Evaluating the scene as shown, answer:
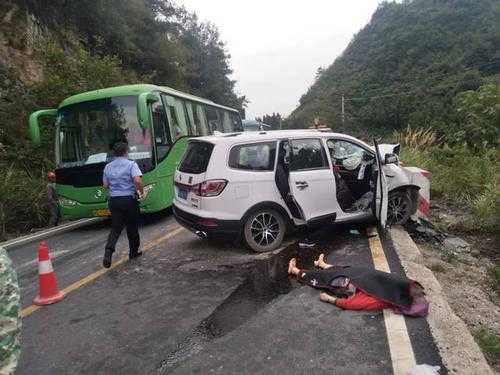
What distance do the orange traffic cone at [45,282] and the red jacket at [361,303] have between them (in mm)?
3213

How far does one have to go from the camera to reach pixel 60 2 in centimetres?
1947

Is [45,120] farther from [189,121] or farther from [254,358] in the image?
[254,358]

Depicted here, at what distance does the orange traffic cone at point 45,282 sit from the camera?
204 inches

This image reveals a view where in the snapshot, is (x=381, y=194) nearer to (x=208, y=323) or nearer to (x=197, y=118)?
(x=208, y=323)

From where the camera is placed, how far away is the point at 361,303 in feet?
14.5

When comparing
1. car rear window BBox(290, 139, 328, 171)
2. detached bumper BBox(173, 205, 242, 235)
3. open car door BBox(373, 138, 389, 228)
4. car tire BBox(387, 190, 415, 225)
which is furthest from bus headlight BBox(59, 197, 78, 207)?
car tire BBox(387, 190, 415, 225)

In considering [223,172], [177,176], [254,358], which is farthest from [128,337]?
[177,176]

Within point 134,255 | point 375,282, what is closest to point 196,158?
point 134,255

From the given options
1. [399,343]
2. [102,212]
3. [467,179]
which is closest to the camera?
[399,343]

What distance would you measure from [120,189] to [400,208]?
4466 mm

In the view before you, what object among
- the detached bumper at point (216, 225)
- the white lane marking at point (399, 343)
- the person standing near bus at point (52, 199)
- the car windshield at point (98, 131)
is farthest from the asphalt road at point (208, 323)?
the person standing near bus at point (52, 199)

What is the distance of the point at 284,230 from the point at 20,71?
523 inches

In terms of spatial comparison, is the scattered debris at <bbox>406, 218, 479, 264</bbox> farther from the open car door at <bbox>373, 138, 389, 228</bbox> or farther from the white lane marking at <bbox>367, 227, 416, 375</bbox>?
the white lane marking at <bbox>367, 227, 416, 375</bbox>

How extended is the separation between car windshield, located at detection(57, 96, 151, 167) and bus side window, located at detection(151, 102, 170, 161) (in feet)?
0.78
